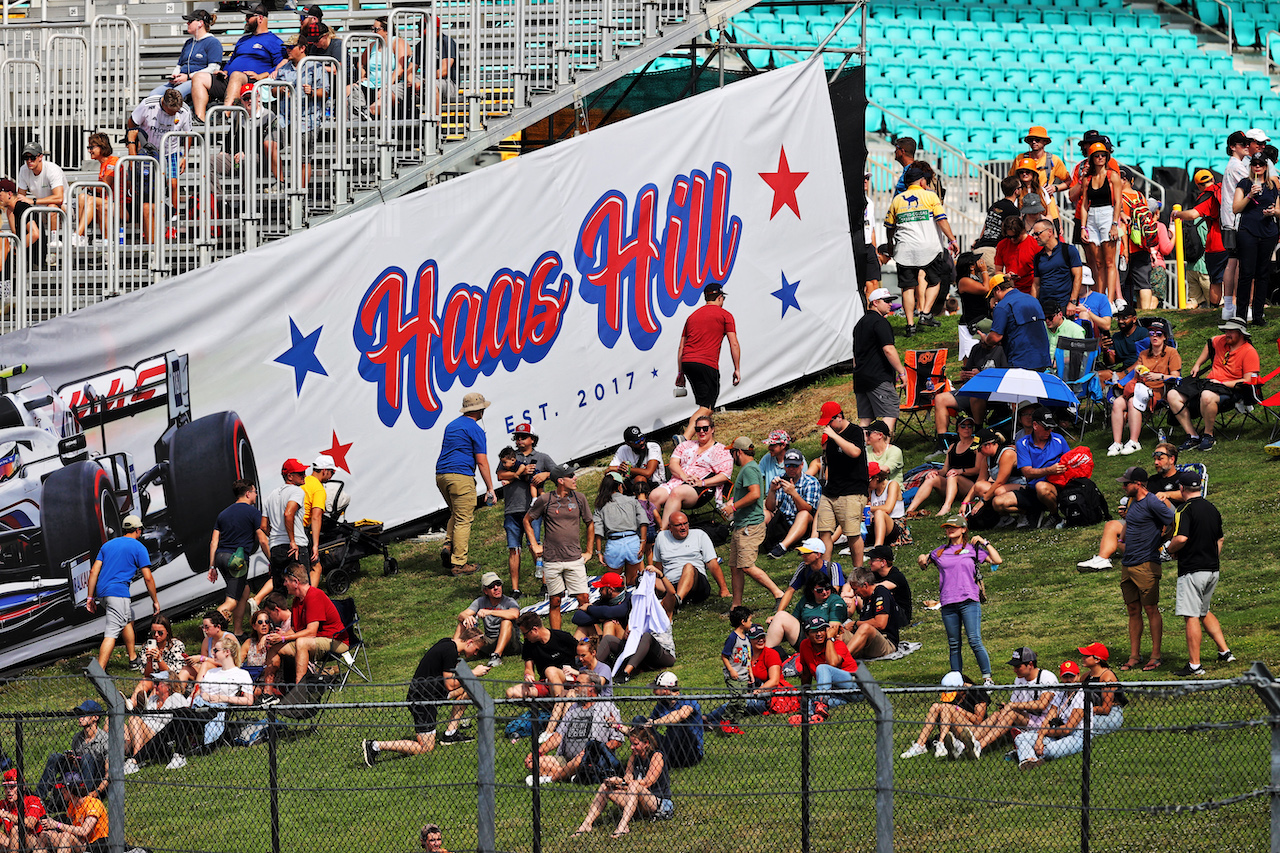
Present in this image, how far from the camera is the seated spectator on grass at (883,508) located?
651 inches

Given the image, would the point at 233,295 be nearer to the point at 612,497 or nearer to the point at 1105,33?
the point at 612,497

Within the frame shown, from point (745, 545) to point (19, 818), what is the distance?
Result: 23.6ft

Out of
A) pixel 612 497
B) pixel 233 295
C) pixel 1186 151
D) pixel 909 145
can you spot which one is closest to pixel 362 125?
pixel 233 295

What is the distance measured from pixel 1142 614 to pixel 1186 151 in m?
17.9

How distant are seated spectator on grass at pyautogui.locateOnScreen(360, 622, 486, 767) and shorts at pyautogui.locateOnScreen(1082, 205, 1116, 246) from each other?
10090mm

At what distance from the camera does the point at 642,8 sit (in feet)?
69.2

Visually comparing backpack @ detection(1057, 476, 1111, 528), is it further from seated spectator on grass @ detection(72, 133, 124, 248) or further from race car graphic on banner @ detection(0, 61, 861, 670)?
seated spectator on grass @ detection(72, 133, 124, 248)

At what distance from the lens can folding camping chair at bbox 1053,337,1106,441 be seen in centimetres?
1891

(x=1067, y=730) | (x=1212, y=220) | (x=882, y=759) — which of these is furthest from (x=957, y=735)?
(x=1212, y=220)

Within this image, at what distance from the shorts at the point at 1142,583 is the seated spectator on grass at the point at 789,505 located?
3.95 metres

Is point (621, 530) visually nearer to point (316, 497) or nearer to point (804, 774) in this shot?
point (316, 497)

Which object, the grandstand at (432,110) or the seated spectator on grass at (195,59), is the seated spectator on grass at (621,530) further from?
the seated spectator on grass at (195,59)

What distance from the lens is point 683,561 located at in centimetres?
1579

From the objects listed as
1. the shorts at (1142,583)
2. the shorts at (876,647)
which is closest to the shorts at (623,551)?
the shorts at (876,647)
